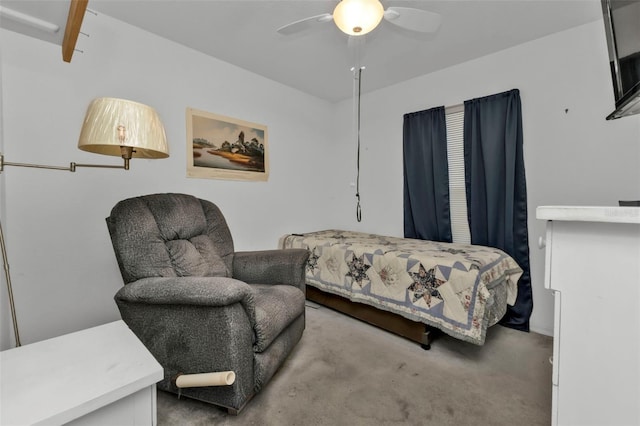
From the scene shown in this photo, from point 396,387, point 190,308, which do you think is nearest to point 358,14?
point 190,308

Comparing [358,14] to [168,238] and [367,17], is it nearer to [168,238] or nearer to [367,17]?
[367,17]

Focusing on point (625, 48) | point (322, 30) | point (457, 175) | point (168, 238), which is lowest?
point (168, 238)

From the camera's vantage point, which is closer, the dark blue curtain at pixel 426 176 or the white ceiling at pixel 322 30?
the white ceiling at pixel 322 30

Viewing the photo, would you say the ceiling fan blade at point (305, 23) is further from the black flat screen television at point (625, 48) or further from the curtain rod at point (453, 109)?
the curtain rod at point (453, 109)

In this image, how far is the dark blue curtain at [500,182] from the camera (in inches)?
91.7

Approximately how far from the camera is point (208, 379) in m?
1.12

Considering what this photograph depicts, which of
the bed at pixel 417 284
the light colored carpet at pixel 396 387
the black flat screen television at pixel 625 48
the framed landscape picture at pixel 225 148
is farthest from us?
the framed landscape picture at pixel 225 148

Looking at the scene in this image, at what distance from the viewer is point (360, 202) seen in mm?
3553

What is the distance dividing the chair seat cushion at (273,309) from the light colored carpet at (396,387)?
0.32 m

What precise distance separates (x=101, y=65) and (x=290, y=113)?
1784 millimetres

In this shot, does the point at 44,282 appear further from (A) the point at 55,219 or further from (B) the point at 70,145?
(B) the point at 70,145

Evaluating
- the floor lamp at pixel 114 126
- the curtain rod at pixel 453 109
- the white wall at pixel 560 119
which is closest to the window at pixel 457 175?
the curtain rod at pixel 453 109

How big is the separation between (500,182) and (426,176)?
2.17ft

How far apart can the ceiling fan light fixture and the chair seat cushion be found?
4.87ft
